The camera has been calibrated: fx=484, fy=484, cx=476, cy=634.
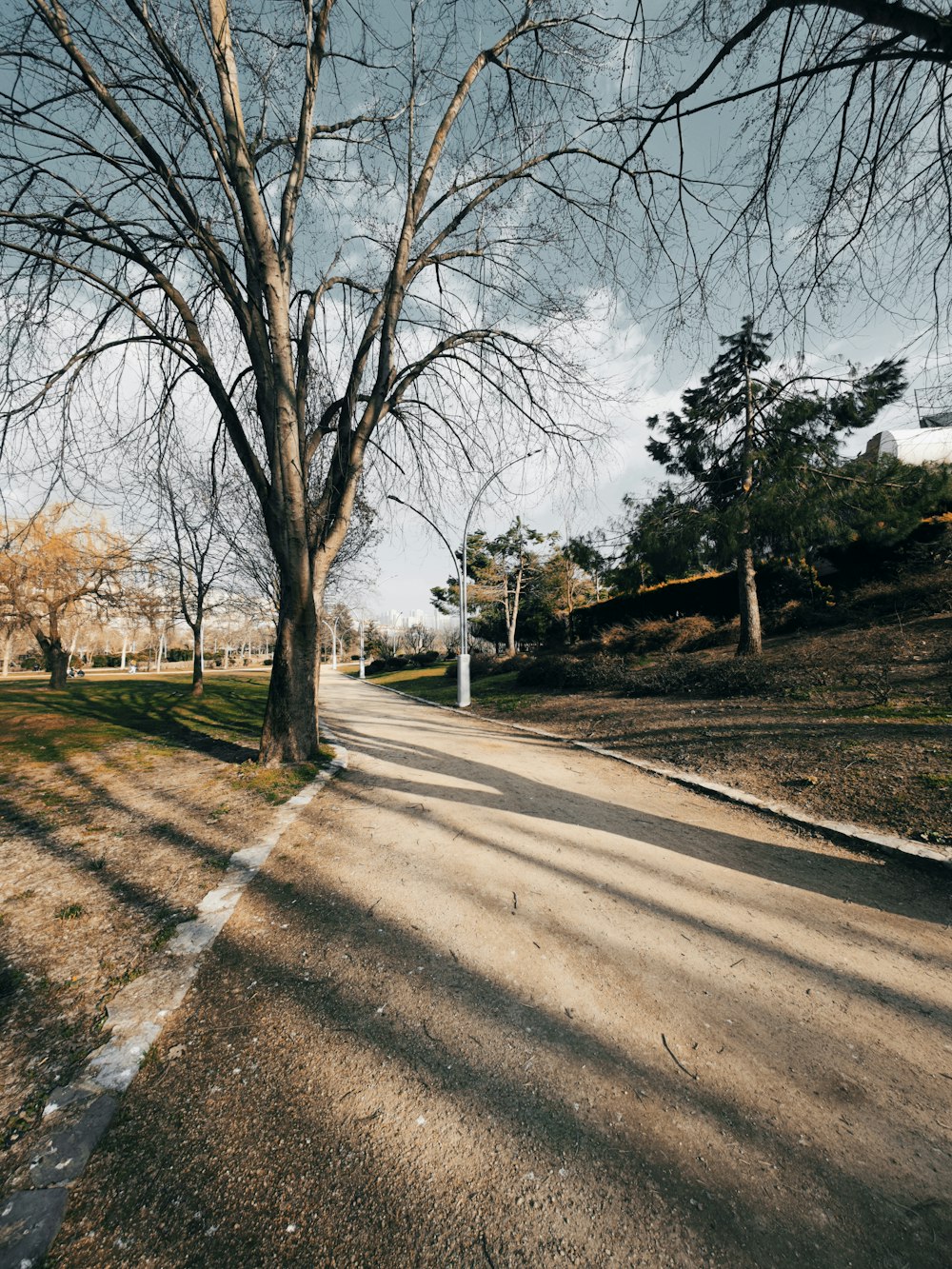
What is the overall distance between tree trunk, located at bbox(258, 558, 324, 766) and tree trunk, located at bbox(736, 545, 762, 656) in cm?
968

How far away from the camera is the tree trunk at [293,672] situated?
5.74 meters

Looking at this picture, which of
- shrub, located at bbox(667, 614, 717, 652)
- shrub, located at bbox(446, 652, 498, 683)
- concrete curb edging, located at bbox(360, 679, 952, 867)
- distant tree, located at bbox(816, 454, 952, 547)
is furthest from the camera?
shrub, located at bbox(446, 652, 498, 683)

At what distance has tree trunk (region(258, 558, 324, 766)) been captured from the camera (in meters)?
5.74

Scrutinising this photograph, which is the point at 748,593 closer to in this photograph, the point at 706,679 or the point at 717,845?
the point at 706,679

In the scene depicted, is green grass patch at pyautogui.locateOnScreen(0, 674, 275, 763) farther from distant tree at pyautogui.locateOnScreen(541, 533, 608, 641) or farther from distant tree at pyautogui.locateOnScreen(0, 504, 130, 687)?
distant tree at pyautogui.locateOnScreen(541, 533, 608, 641)

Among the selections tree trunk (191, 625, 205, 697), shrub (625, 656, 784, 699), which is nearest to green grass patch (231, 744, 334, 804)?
shrub (625, 656, 784, 699)

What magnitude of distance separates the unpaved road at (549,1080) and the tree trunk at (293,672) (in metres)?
2.94

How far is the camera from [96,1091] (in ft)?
5.25

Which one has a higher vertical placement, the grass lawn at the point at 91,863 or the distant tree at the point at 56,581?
the distant tree at the point at 56,581

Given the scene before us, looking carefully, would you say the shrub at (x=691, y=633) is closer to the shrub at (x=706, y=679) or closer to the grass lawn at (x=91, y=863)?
the shrub at (x=706, y=679)

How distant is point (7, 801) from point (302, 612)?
340 cm

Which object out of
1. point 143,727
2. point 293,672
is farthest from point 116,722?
point 293,672

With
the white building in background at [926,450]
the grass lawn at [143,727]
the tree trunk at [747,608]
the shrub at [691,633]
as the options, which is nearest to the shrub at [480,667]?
the shrub at [691,633]

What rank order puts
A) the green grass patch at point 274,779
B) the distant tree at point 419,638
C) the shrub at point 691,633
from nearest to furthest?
the green grass patch at point 274,779 → the shrub at point 691,633 → the distant tree at point 419,638
